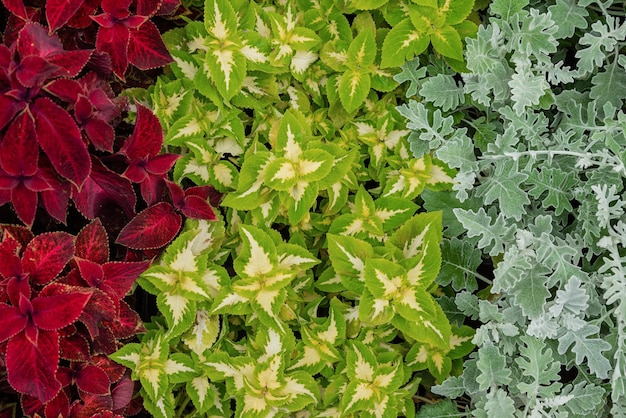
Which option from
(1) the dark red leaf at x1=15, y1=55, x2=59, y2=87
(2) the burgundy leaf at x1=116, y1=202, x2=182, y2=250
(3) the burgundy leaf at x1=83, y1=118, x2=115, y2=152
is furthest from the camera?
(2) the burgundy leaf at x1=116, y1=202, x2=182, y2=250

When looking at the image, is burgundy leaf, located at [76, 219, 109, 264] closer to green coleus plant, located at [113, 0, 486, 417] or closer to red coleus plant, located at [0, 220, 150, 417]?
red coleus plant, located at [0, 220, 150, 417]

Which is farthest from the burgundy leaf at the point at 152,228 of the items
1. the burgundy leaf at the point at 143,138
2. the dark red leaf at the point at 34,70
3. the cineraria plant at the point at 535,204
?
the cineraria plant at the point at 535,204

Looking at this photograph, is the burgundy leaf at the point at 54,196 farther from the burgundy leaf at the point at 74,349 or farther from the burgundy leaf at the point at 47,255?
the burgundy leaf at the point at 74,349

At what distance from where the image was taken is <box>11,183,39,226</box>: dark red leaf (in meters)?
1.07

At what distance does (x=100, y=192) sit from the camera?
1151 mm

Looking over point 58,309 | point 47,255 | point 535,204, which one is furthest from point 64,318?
point 535,204

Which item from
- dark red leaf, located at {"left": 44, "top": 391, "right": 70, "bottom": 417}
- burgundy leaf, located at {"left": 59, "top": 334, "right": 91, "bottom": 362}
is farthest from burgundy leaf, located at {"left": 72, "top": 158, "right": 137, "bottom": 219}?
dark red leaf, located at {"left": 44, "top": 391, "right": 70, "bottom": 417}

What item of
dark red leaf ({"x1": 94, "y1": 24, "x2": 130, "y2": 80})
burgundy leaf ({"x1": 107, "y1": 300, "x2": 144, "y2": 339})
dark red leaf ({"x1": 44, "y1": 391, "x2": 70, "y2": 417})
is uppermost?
dark red leaf ({"x1": 94, "y1": 24, "x2": 130, "y2": 80})

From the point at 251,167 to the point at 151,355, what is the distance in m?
0.43

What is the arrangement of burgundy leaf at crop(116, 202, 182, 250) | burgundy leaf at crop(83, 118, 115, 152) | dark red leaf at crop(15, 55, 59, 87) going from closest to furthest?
dark red leaf at crop(15, 55, 59, 87), burgundy leaf at crop(83, 118, 115, 152), burgundy leaf at crop(116, 202, 182, 250)

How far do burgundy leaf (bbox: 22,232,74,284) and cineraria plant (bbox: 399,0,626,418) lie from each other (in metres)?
0.74

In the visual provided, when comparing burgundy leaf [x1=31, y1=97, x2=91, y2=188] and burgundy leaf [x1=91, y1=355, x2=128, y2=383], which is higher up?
burgundy leaf [x1=31, y1=97, x2=91, y2=188]

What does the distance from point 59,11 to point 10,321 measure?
527mm

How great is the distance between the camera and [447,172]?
1435 millimetres
